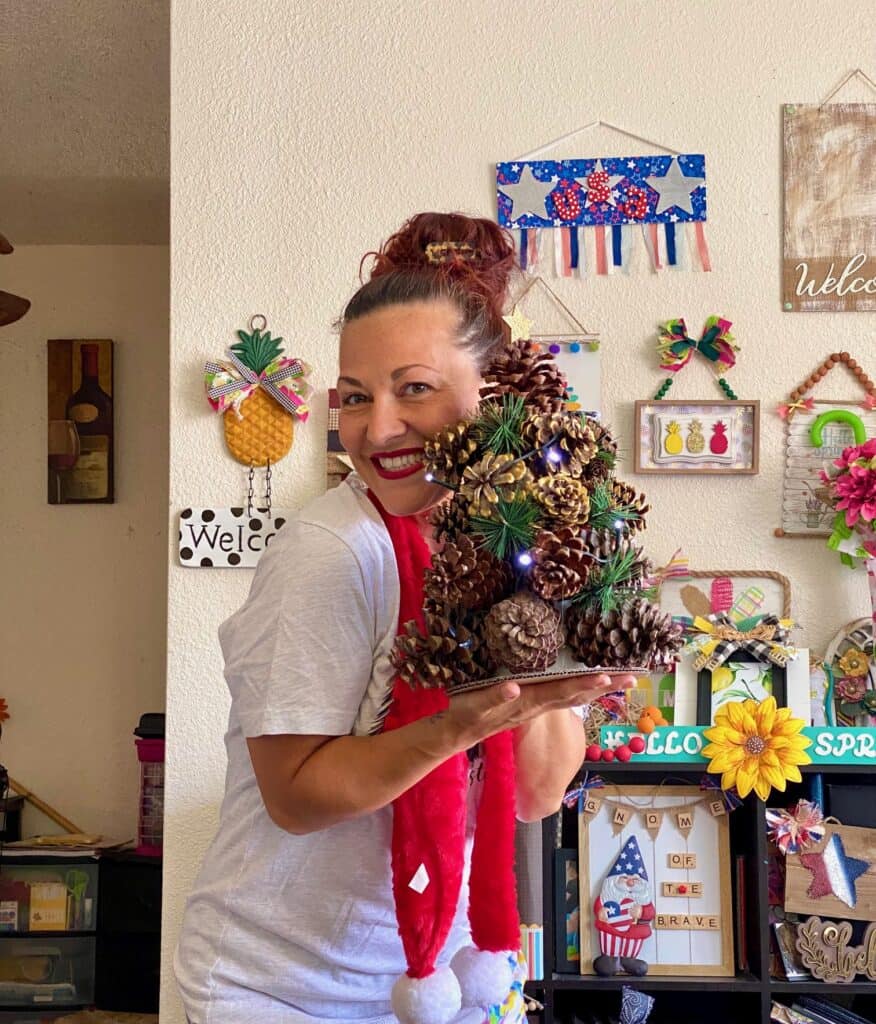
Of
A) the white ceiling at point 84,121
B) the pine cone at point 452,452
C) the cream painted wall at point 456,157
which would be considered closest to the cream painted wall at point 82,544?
the white ceiling at point 84,121

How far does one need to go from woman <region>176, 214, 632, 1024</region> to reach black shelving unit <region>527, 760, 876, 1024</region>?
3.35 feet

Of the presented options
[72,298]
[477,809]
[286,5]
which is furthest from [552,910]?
[72,298]

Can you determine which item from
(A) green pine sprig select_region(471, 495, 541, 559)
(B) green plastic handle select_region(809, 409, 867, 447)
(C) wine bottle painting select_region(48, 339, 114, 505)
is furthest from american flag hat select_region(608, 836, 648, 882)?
(C) wine bottle painting select_region(48, 339, 114, 505)

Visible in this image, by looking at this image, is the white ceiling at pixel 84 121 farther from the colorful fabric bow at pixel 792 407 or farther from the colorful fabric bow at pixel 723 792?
the colorful fabric bow at pixel 723 792

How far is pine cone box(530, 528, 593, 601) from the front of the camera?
2.81ft

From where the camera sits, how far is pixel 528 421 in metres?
0.88

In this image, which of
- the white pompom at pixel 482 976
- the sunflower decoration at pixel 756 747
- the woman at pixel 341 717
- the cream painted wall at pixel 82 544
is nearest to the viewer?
the woman at pixel 341 717

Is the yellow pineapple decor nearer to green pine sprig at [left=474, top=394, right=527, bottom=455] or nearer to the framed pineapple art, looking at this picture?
the framed pineapple art

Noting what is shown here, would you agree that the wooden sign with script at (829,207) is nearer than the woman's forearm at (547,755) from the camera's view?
No

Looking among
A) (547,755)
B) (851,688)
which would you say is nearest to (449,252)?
(547,755)

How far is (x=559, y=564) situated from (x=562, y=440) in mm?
98

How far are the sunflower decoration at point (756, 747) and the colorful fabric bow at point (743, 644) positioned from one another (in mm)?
110

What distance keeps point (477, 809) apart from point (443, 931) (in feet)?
0.58

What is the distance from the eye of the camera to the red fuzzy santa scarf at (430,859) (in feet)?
3.22
